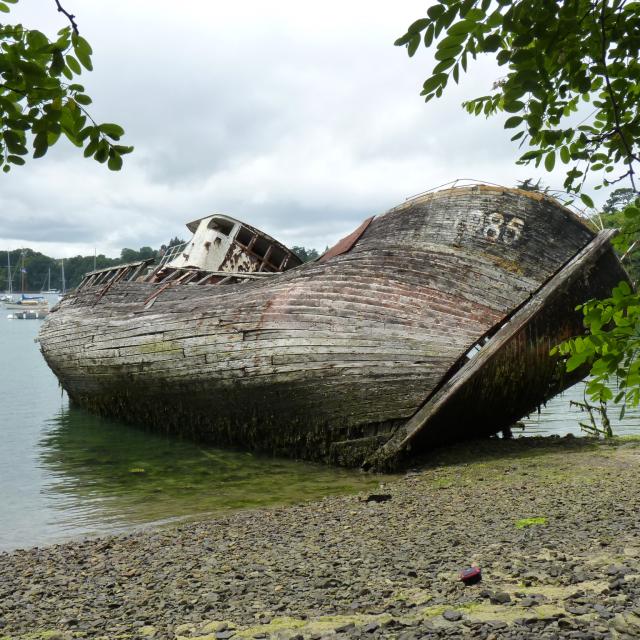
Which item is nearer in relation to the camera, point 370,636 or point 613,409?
point 370,636

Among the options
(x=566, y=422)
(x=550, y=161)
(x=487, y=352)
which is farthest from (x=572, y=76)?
(x=566, y=422)

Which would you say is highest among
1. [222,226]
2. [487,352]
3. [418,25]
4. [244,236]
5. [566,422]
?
[222,226]

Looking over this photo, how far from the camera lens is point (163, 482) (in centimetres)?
1084

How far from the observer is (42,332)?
71.8 feet

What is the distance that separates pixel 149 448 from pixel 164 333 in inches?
101

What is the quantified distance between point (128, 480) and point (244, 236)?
27.8 feet

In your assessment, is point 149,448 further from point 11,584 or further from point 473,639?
point 473,639

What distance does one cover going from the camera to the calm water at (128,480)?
877 centimetres

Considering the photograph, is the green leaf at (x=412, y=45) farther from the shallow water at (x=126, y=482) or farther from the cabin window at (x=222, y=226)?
the cabin window at (x=222, y=226)

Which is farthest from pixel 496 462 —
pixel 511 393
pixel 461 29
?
pixel 461 29

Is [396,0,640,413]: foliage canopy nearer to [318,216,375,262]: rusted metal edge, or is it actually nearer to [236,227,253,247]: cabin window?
[318,216,375,262]: rusted metal edge

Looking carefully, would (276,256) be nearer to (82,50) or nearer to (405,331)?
(405,331)

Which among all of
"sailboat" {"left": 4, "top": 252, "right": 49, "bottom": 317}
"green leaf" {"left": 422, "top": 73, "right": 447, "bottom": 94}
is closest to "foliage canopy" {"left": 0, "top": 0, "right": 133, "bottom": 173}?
"green leaf" {"left": 422, "top": 73, "right": 447, "bottom": 94}

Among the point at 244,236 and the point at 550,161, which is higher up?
the point at 244,236
